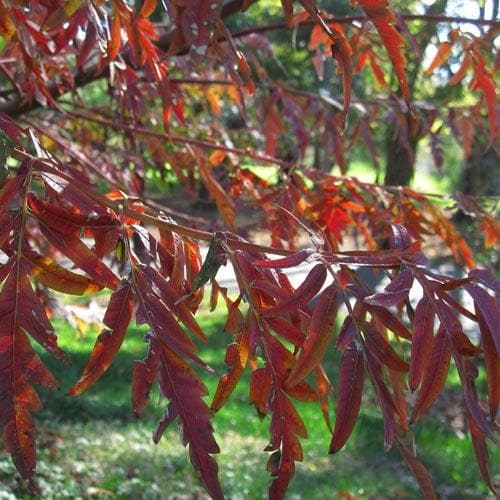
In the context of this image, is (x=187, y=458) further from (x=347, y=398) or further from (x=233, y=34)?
(x=347, y=398)

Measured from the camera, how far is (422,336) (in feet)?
2.75

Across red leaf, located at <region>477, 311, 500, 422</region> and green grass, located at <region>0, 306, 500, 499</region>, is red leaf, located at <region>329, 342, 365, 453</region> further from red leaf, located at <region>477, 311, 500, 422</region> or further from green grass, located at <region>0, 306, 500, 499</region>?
green grass, located at <region>0, 306, 500, 499</region>

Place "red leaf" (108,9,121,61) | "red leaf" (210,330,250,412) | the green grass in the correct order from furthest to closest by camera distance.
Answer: the green grass → "red leaf" (108,9,121,61) → "red leaf" (210,330,250,412)

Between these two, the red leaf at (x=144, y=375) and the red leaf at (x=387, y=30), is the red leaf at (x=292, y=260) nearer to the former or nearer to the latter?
the red leaf at (x=144, y=375)

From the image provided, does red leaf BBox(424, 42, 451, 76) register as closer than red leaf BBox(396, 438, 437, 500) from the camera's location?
No

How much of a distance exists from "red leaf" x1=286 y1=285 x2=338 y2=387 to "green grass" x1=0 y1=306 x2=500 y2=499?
2245mm

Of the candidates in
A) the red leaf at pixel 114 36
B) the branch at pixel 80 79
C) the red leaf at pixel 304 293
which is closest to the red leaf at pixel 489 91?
the branch at pixel 80 79

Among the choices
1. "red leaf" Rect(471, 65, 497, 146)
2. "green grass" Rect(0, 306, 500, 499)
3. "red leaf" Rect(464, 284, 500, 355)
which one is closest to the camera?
"red leaf" Rect(464, 284, 500, 355)

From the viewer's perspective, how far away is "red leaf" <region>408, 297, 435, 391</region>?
2.73 ft

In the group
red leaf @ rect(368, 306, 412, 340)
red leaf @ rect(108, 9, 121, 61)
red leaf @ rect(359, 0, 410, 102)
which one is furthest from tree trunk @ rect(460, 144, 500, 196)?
red leaf @ rect(368, 306, 412, 340)

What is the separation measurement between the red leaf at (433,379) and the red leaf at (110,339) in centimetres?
36

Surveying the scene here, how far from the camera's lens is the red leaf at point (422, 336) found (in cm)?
83

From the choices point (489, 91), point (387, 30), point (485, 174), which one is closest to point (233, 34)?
point (489, 91)

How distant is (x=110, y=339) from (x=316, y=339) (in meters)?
0.25
